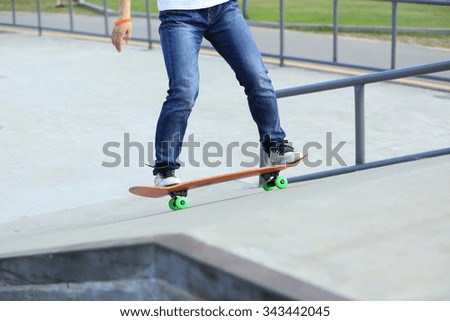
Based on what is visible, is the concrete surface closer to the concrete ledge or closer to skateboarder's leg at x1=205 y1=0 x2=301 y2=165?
the concrete ledge

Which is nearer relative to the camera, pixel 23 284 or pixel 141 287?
pixel 141 287

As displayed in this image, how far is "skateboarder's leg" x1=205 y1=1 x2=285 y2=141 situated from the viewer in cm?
624

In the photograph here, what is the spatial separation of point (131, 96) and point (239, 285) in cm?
822

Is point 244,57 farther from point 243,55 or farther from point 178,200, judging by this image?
point 178,200

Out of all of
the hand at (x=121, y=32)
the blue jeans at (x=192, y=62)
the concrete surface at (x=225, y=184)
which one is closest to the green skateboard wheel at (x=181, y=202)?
the concrete surface at (x=225, y=184)

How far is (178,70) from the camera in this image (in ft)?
19.8

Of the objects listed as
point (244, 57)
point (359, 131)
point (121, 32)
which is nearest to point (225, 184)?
point (359, 131)

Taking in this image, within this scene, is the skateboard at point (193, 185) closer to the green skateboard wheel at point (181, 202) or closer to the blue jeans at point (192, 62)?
the green skateboard wheel at point (181, 202)

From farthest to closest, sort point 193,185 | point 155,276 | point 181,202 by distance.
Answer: point 181,202 < point 193,185 < point 155,276

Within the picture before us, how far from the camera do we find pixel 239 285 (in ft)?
12.7

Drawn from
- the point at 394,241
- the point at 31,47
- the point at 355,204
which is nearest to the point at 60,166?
the point at 355,204

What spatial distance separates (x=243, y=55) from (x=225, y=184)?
7.42ft

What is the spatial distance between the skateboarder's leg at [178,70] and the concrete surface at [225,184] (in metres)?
0.50
